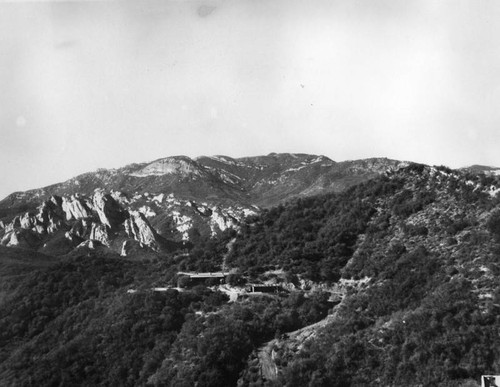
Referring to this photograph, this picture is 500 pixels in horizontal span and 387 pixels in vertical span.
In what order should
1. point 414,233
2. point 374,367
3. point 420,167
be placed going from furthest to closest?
point 420,167, point 414,233, point 374,367

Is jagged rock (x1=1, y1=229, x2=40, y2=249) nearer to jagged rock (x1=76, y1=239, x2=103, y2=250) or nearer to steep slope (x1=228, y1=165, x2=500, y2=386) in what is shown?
jagged rock (x1=76, y1=239, x2=103, y2=250)

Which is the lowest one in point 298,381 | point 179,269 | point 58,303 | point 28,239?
point 298,381

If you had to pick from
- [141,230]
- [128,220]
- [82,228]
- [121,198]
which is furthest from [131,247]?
[121,198]

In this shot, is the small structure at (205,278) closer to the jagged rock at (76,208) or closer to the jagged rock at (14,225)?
the jagged rock at (76,208)

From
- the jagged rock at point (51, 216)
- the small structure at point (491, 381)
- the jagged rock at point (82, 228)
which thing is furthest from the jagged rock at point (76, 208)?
the small structure at point (491, 381)

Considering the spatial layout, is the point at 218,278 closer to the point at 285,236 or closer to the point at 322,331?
the point at 285,236

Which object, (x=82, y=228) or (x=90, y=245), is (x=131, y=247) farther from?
(x=82, y=228)

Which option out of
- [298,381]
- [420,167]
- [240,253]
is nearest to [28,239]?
[240,253]
